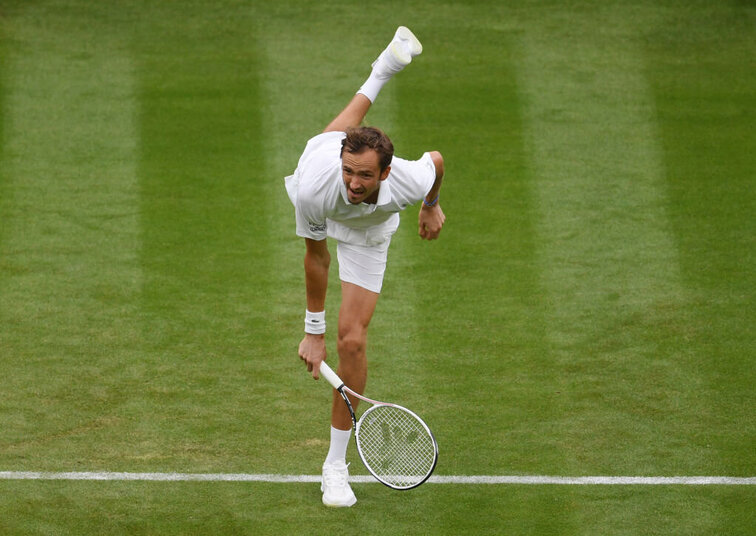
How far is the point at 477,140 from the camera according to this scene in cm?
1192

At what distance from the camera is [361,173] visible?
6.61 meters

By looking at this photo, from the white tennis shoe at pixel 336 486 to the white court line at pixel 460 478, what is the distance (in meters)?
0.23

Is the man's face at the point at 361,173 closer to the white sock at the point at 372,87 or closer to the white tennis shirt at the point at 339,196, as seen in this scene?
the white tennis shirt at the point at 339,196

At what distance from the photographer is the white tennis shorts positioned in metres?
7.23

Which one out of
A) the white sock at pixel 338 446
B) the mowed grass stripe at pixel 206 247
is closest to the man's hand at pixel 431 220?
the white sock at pixel 338 446

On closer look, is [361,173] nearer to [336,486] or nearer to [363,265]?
[363,265]

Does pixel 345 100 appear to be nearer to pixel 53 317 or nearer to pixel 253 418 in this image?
pixel 53 317

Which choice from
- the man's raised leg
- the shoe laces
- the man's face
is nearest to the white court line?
the shoe laces

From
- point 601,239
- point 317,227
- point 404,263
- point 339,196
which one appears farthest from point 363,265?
point 601,239

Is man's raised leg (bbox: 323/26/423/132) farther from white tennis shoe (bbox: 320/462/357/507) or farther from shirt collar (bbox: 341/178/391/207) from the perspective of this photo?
white tennis shoe (bbox: 320/462/357/507)

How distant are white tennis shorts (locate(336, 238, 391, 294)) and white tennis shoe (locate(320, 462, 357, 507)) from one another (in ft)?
3.39

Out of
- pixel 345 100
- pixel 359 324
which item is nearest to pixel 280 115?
pixel 345 100

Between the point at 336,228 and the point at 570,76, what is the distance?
20.5ft

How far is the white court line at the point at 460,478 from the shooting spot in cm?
738
